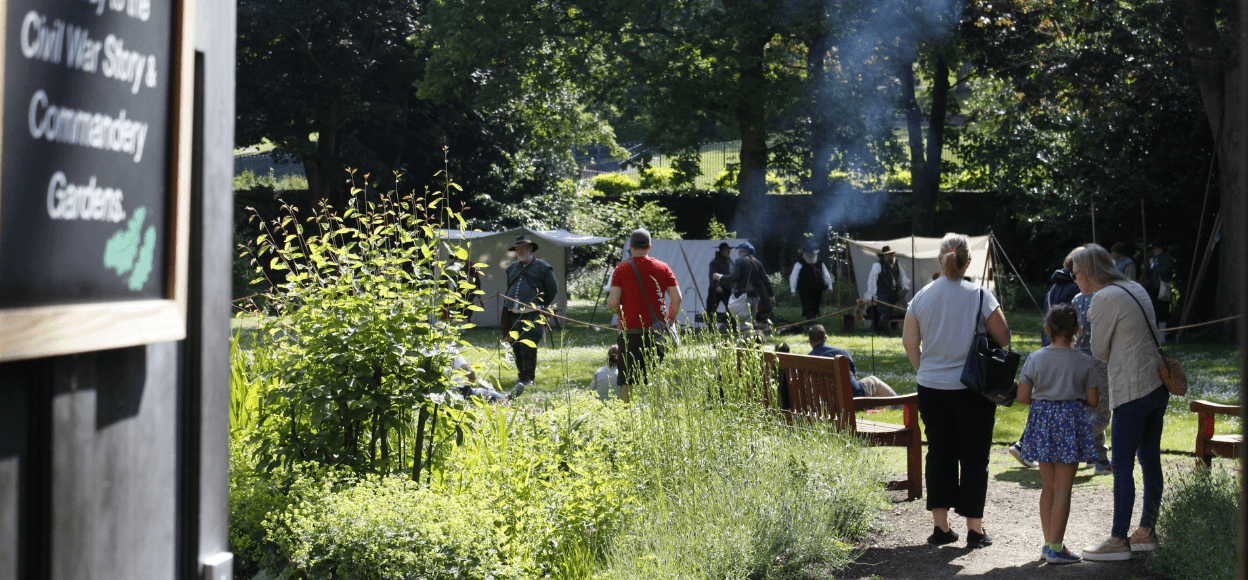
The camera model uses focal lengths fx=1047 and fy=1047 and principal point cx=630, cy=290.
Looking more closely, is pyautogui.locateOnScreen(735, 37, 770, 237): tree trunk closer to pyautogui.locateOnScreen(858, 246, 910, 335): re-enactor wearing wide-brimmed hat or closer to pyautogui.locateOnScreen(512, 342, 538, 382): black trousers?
pyautogui.locateOnScreen(858, 246, 910, 335): re-enactor wearing wide-brimmed hat

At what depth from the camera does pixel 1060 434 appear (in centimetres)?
475

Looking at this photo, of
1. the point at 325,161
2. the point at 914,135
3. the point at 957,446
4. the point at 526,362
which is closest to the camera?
the point at 957,446

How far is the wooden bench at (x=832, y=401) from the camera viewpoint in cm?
550

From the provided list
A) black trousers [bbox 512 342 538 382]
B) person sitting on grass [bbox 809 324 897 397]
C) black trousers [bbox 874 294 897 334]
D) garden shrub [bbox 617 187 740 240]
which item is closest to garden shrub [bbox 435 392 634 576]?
person sitting on grass [bbox 809 324 897 397]

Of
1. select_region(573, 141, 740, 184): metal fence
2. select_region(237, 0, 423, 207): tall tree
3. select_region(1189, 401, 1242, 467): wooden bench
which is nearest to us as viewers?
select_region(1189, 401, 1242, 467): wooden bench

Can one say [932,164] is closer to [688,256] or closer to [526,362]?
[688,256]

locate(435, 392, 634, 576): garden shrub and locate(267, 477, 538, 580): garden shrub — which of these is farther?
locate(435, 392, 634, 576): garden shrub

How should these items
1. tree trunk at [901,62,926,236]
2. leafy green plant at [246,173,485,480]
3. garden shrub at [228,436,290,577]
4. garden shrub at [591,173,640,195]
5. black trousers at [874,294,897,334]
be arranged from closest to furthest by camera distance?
garden shrub at [228,436,290,577], leafy green plant at [246,173,485,480], black trousers at [874,294,897,334], tree trunk at [901,62,926,236], garden shrub at [591,173,640,195]

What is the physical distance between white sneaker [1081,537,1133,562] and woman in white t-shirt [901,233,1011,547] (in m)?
0.49

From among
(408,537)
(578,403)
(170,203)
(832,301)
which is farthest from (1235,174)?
(170,203)

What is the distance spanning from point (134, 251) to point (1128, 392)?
14.1 ft

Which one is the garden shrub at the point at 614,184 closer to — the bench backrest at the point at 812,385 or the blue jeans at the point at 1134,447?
the bench backrest at the point at 812,385

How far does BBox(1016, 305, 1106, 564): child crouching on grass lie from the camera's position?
4719 mm

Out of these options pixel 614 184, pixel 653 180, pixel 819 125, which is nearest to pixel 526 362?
pixel 819 125
